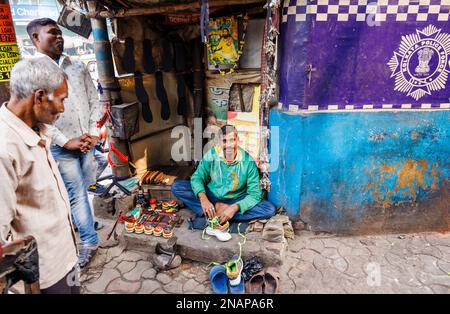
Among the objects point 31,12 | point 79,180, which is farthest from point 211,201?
point 31,12

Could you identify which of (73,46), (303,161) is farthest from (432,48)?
(73,46)

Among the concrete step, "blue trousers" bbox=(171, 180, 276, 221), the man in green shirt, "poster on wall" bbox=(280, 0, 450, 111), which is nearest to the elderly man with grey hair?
the concrete step

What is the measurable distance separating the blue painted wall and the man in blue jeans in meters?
2.16

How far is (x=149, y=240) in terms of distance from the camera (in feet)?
12.3

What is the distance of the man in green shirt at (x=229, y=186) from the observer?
12.5 feet

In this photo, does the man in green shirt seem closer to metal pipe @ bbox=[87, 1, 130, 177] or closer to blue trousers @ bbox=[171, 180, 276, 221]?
blue trousers @ bbox=[171, 180, 276, 221]

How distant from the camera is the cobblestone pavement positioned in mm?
3168

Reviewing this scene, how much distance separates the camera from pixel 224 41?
4602mm

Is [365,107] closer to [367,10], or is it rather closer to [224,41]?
[367,10]

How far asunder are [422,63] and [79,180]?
13.3 ft

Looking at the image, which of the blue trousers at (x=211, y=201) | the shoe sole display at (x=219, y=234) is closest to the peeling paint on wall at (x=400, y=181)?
the blue trousers at (x=211, y=201)

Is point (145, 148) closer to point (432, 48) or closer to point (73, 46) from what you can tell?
point (432, 48)
